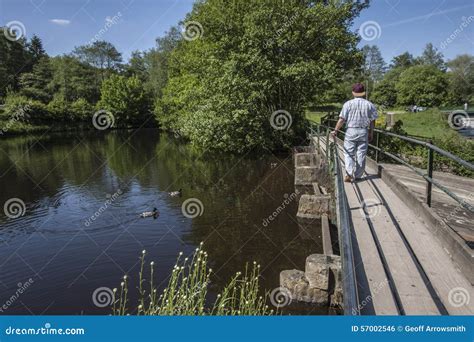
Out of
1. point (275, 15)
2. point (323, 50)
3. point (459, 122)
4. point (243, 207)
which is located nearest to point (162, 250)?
point (243, 207)

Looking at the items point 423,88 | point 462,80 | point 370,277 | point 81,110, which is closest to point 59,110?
point 81,110

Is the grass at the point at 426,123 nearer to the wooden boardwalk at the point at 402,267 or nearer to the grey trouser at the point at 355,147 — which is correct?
the grey trouser at the point at 355,147

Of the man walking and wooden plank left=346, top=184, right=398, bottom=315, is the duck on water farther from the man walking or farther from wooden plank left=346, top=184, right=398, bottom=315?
wooden plank left=346, top=184, right=398, bottom=315

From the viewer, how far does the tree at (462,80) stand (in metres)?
60.5

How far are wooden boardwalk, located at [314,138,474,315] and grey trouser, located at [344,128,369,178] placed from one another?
4.90ft

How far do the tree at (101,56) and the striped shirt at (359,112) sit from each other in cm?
7749

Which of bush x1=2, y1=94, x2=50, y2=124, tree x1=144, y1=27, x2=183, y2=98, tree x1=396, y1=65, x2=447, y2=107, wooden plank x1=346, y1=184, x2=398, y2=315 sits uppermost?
tree x1=144, y1=27, x2=183, y2=98

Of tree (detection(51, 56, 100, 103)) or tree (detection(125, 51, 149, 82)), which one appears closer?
tree (detection(51, 56, 100, 103))

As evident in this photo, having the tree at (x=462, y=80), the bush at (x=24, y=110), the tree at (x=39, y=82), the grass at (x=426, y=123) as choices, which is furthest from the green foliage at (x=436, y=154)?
the tree at (x=39, y=82)

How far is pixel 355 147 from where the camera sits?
24.2 feet

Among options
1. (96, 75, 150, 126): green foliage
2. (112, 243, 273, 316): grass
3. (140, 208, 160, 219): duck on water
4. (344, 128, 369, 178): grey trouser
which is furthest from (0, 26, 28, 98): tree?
(344, 128, 369, 178): grey trouser

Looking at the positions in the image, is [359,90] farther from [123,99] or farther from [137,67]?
[137,67]

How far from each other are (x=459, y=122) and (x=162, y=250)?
28.7 meters

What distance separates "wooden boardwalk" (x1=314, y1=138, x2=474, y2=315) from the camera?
139 inches
